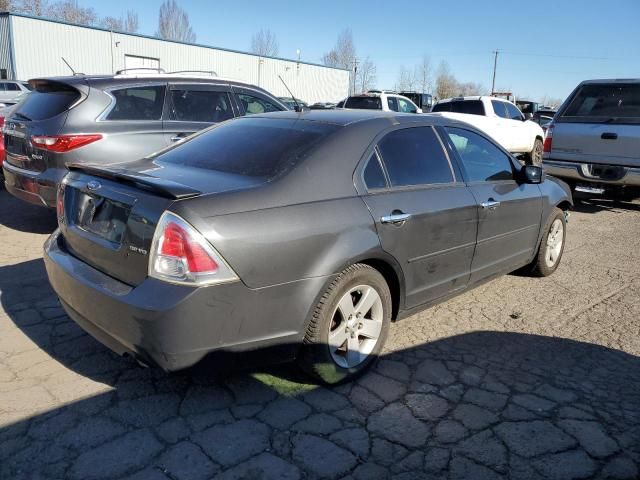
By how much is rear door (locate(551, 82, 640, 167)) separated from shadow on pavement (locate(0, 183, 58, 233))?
24.2 ft

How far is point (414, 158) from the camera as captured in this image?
367 centimetres

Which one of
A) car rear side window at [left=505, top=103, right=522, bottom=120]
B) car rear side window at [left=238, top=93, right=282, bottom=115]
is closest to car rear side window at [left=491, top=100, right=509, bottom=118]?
car rear side window at [left=505, top=103, right=522, bottom=120]

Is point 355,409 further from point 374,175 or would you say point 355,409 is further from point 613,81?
point 613,81

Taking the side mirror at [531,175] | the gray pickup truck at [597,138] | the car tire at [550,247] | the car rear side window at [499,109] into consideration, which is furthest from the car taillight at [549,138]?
the car rear side window at [499,109]

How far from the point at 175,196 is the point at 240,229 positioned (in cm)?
34

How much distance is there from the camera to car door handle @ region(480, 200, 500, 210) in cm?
404

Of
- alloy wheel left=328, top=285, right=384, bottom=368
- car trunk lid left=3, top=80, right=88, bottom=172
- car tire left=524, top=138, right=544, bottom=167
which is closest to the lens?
alloy wheel left=328, top=285, right=384, bottom=368

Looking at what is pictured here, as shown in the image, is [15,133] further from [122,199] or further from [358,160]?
[358,160]

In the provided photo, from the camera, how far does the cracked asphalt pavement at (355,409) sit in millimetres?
2484

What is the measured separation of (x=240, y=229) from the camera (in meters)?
2.60

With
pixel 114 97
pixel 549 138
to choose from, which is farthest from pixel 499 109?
pixel 114 97

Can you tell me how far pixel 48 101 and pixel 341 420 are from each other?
480 cm

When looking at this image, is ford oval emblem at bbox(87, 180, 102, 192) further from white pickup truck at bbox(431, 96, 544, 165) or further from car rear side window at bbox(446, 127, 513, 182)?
white pickup truck at bbox(431, 96, 544, 165)

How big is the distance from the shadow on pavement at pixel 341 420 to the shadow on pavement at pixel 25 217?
10.2 feet
